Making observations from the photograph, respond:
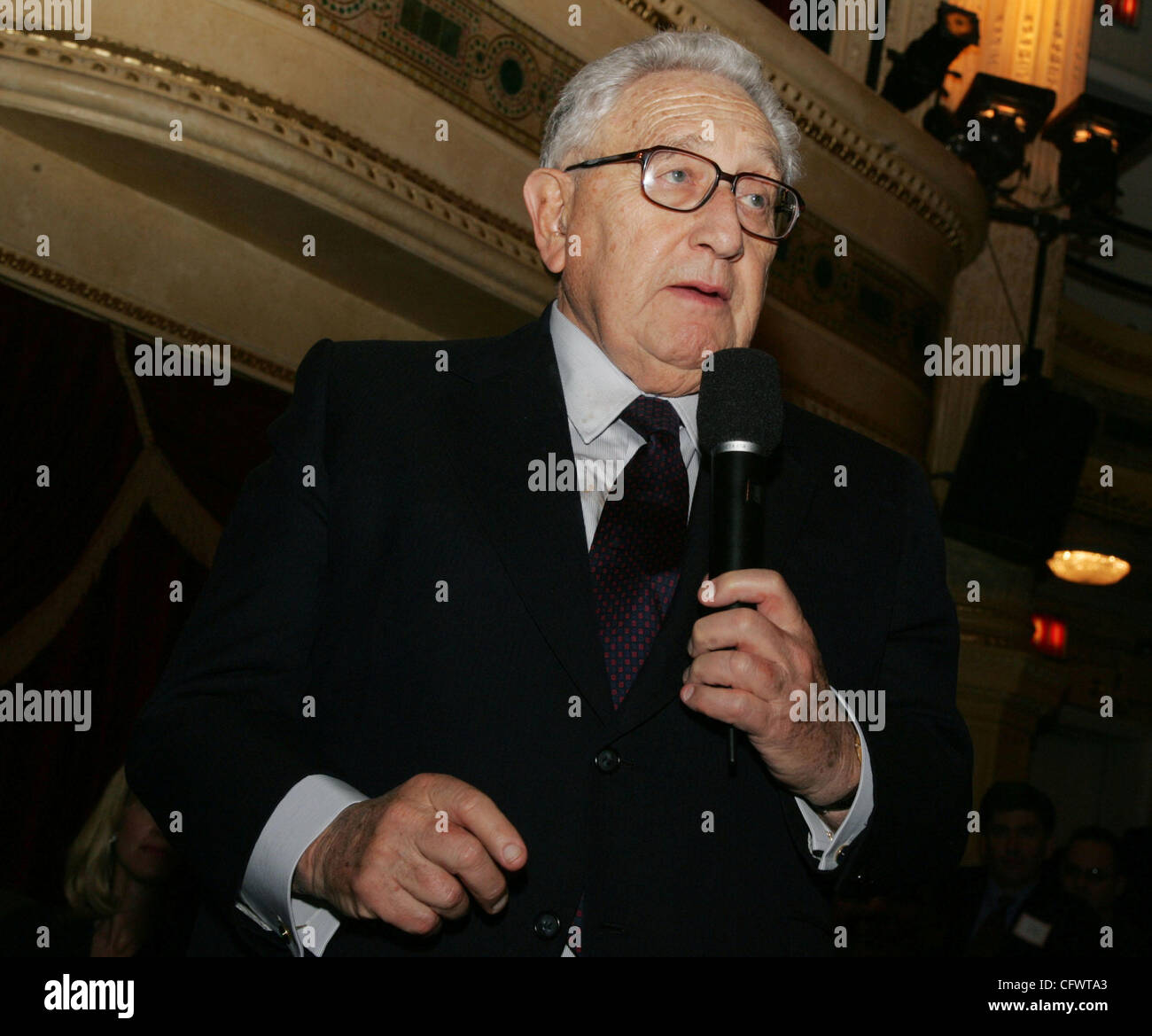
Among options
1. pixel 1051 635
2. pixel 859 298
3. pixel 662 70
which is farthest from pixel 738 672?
pixel 1051 635

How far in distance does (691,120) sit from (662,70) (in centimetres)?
16

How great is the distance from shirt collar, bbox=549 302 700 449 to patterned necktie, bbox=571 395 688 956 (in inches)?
2.1

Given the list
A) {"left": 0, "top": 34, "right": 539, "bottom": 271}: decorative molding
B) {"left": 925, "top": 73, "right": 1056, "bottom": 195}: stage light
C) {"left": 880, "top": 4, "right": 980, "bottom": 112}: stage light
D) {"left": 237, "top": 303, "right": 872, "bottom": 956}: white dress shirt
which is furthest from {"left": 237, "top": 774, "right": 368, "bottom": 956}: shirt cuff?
{"left": 925, "top": 73, "right": 1056, "bottom": 195}: stage light

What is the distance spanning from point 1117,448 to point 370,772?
11.5 m

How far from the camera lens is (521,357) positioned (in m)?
1.67

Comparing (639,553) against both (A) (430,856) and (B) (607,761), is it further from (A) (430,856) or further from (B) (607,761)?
(A) (430,856)

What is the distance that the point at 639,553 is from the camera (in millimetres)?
1451

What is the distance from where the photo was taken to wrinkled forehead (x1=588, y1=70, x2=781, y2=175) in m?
1.76

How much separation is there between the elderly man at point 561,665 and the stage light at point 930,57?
555 centimetres

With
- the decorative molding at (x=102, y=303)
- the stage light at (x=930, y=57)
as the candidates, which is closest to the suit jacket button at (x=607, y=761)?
the decorative molding at (x=102, y=303)

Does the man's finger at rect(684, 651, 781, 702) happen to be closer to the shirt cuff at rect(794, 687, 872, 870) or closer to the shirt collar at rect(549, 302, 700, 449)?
the shirt cuff at rect(794, 687, 872, 870)

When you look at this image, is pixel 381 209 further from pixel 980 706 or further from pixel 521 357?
pixel 980 706

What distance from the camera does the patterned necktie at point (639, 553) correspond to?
138 cm
